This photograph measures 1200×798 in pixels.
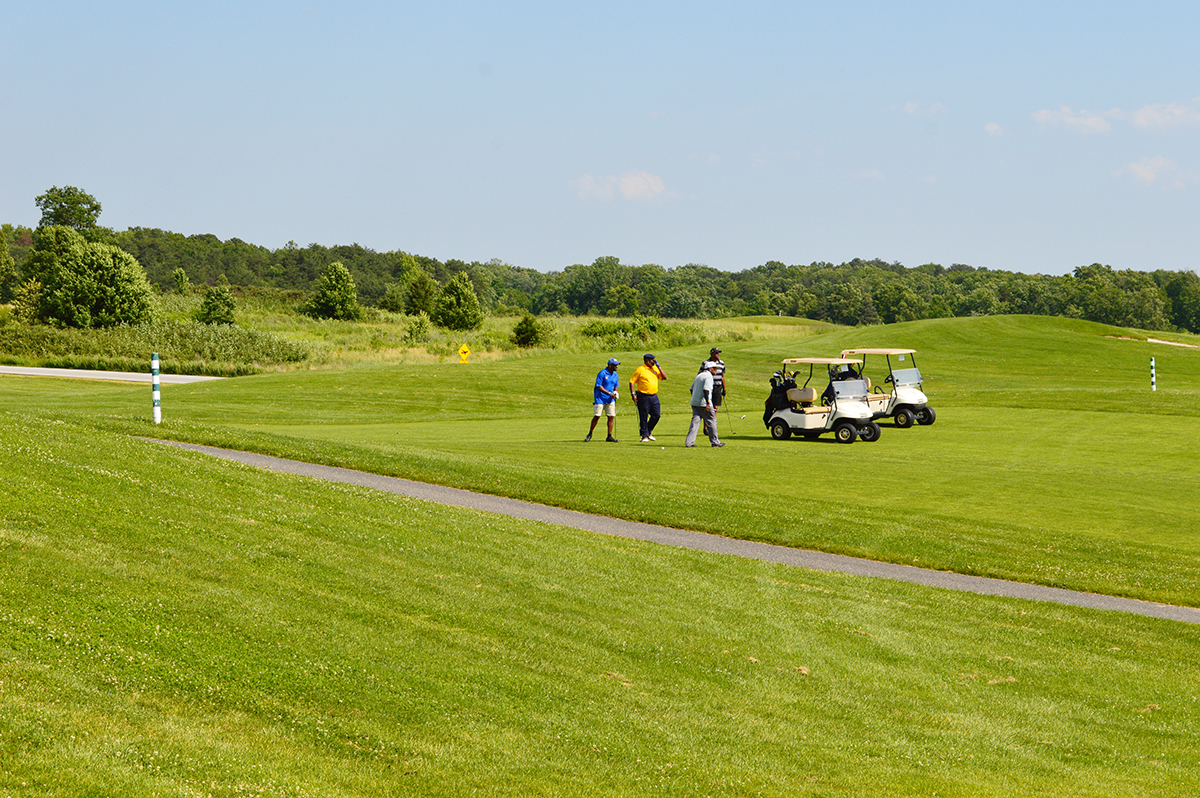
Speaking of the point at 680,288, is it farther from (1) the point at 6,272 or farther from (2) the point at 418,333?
(2) the point at 418,333

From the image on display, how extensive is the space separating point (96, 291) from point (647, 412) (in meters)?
41.5

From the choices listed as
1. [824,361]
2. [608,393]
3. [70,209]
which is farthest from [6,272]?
[824,361]

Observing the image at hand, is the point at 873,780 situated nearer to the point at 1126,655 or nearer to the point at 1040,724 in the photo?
the point at 1040,724

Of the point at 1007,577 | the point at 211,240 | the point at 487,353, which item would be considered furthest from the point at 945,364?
the point at 211,240

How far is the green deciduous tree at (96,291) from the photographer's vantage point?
52.3 m

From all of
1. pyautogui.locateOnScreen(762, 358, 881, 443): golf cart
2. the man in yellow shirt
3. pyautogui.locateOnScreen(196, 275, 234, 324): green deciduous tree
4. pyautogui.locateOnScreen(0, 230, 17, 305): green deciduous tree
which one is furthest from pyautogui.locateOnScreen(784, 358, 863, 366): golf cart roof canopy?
pyautogui.locateOnScreen(0, 230, 17, 305): green deciduous tree

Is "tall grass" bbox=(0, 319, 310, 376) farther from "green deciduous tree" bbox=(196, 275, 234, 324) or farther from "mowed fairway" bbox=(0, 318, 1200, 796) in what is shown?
"mowed fairway" bbox=(0, 318, 1200, 796)

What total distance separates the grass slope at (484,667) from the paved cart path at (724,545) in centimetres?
64

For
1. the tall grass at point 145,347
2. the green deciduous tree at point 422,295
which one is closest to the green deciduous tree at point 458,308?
the green deciduous tree at point 422,295

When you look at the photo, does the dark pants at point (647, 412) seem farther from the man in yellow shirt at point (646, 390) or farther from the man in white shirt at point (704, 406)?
the man in white shirt at point (704, 406)

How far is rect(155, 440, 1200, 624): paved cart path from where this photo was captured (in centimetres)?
1096

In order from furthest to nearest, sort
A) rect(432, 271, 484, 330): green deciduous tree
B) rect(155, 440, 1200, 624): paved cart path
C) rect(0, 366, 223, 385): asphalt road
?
rect(432, 271, 484, 330): green deciduous tree < rect(0, 366, 223, 385): asphalt road < rect(155, 440, 1200, 624): paved cart path

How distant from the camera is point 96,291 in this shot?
52688mm

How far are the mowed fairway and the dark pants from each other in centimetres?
539
